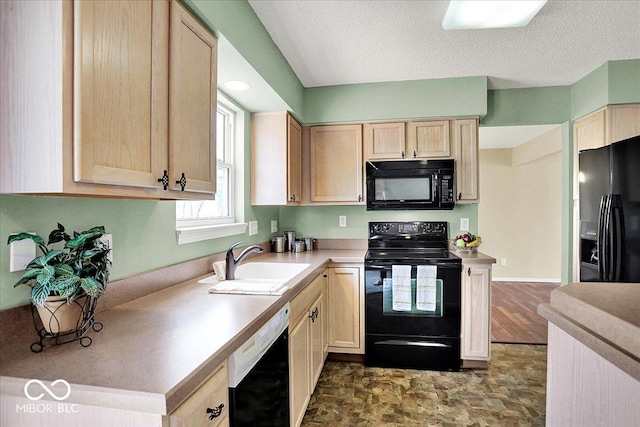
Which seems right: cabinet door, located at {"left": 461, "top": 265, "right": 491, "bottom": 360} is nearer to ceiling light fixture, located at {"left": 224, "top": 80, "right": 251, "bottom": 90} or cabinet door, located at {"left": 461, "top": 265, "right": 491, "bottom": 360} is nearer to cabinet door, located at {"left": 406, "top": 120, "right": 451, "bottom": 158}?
cabinet door, located at {"left": 406, "top": 120, "right": 451, "bottom": 158}

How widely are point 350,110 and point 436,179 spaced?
0.98 m

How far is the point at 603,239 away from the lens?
82.2 inches

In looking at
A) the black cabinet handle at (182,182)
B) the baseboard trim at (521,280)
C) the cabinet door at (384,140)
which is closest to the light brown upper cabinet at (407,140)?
the cabinet door at (384,140)

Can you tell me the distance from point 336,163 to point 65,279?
2.47 metres

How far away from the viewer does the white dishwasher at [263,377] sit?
110 centimetres

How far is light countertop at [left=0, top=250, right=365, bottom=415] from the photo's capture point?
0.75 metres

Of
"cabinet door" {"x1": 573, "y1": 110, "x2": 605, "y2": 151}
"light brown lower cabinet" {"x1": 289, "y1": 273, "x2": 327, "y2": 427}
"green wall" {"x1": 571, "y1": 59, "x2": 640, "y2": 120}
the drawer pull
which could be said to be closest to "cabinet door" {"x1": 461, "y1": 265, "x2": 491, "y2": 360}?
"light brown lower cabinet" {"x1": 289, "y1": 273, "x2": 327, "y2": 427}

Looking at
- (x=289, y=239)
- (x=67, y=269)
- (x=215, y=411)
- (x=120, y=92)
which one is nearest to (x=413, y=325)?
(x=289, y=239)

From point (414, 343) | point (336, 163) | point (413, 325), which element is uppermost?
point (336, 163)

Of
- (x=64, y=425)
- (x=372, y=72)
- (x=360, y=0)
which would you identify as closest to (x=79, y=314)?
(x=64, y=425)

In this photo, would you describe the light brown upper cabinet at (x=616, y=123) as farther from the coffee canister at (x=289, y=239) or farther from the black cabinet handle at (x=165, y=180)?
the black cabinet handle at (x=165, y=180)

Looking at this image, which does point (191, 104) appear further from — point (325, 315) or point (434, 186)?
point (434, 186)

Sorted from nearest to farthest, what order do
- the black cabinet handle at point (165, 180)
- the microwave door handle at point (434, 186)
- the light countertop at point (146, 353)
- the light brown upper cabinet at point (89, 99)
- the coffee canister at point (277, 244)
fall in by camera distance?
the light countertop at point (146, 353) → the light brown upper cabinet at point (89, 99) → the black cabinet handle at point (165, 180) → the microwave door handle at point (434, 186) → the coffee canister at point (277, 244)

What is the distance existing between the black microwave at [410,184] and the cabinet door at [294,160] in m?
0.62
